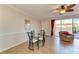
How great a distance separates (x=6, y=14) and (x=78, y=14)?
3.04 m

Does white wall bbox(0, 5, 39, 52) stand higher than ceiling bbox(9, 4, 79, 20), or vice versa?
ceiling bbox(9, 4, 79, 20)

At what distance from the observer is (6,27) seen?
15.0 ft

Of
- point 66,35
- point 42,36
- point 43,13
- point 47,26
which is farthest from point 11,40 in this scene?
point 66,35

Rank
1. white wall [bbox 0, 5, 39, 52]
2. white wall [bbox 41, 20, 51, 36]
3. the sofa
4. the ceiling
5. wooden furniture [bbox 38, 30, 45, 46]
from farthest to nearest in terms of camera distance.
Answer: the sofa, wooden furniture [bbox 38, 30, 45, 46], white wall [bbox 41, 20, 51, 36], white wall [bbox 0, 5, 39, 52], the ceiling

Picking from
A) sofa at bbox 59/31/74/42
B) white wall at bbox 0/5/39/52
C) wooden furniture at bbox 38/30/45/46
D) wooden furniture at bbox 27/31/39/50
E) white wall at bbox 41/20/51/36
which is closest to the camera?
white wall at bbox 0/5/39/52

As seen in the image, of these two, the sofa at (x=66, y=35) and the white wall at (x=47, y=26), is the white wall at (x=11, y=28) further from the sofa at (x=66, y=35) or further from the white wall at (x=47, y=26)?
the sofa at (x=66, y=35)

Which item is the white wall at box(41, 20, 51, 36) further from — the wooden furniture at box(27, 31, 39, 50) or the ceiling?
the wooden furniture at box(27, 31, 39, 50)

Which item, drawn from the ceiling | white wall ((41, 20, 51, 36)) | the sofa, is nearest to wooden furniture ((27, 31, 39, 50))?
white wall ((41, 20, 51, 36))

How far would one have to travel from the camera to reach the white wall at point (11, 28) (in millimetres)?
4320

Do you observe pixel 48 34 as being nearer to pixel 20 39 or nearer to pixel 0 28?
pixel 20 39

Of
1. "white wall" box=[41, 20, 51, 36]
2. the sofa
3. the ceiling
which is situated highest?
the ceiling

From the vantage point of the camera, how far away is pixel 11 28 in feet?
15.8

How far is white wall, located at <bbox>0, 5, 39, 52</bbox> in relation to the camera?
432 cm

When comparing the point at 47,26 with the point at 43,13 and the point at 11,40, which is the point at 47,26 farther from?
the point at 11,40
